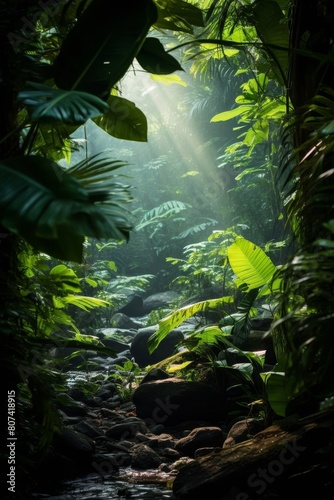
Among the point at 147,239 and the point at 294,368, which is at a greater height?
the point at 294,368

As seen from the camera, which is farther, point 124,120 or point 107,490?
point 124,120

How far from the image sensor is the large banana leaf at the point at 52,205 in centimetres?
162

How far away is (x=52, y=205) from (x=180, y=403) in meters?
3.34

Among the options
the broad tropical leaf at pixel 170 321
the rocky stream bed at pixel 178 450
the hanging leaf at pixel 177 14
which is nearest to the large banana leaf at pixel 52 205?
the rocky stream bed at pixel 178 450

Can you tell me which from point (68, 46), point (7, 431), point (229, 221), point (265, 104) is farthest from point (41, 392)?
point (229, 221)

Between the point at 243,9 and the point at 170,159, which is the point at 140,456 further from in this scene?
the point at 170,159

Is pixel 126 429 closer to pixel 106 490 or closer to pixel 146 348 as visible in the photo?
pixel 106 490

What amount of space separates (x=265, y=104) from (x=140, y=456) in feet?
8.86

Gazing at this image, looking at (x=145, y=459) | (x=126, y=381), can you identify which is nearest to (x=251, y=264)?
(x=145, y=459)

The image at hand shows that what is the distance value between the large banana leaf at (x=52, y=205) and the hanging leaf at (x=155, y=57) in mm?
1224

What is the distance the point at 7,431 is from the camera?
2.44m

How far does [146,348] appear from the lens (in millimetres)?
8688

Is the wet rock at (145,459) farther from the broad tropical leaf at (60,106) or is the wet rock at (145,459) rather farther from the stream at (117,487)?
the broad tropical leaf at (60,106)

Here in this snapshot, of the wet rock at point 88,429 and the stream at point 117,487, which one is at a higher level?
the stream at point 117,487
